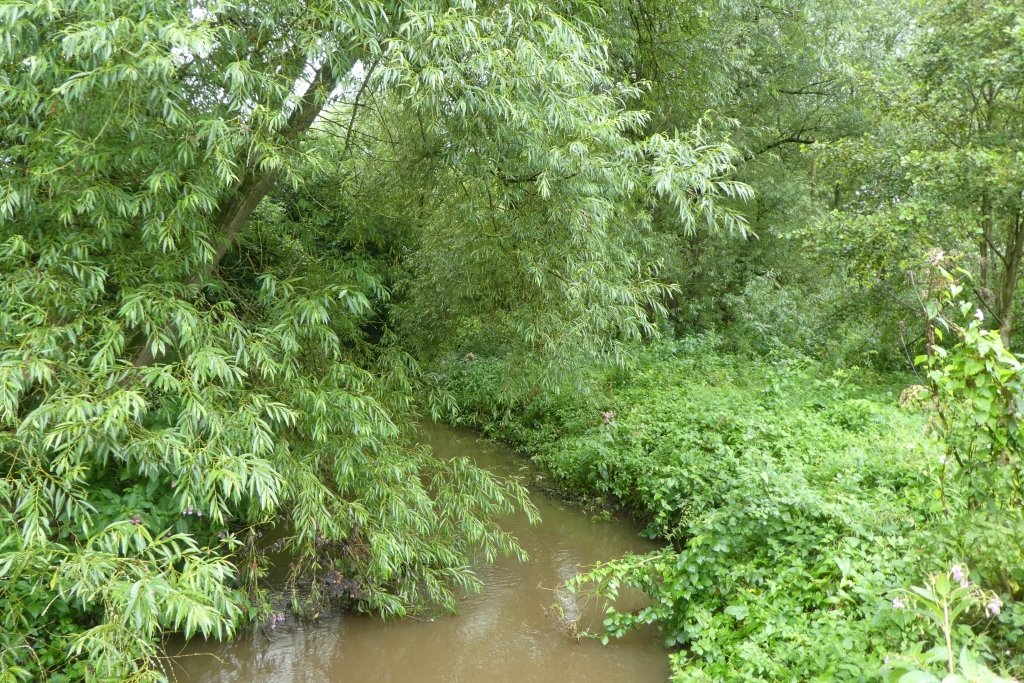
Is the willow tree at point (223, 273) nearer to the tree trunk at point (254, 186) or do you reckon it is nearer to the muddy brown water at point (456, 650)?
the tree trunk at point (254, 186)

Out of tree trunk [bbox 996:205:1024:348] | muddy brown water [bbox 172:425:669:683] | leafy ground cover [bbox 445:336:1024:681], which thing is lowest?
muddy brown water [bbox 172:425:669:683]

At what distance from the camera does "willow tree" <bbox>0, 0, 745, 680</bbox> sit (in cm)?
317

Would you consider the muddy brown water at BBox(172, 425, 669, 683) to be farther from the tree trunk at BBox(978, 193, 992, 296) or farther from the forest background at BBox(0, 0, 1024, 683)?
the tree trunk at BBox(978, 193, 992, 296)

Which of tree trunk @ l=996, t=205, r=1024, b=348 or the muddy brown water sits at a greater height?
tree trunk @ l=996, t=205, r=1024, b=348

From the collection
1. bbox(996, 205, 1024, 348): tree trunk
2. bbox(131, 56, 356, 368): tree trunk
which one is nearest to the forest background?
bbox(131, 56, 356, 368): tree trunk

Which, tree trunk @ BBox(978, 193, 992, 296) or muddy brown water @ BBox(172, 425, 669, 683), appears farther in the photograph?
tree trunk @ BBox(978, 193, 992, 296)

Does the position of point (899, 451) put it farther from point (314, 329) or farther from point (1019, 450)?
point (314, 329)

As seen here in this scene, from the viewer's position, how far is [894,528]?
3922 mm

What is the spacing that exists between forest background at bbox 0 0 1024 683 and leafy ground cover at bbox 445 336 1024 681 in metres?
0.03

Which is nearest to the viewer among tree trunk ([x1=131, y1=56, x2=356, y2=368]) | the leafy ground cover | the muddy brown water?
the leafy ground cover

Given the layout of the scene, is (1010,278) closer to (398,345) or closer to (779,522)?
(779,522)

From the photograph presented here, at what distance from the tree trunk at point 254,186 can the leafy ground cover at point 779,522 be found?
10.5ft

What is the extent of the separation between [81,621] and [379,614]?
6.28 ft

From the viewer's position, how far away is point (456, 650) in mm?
4770
